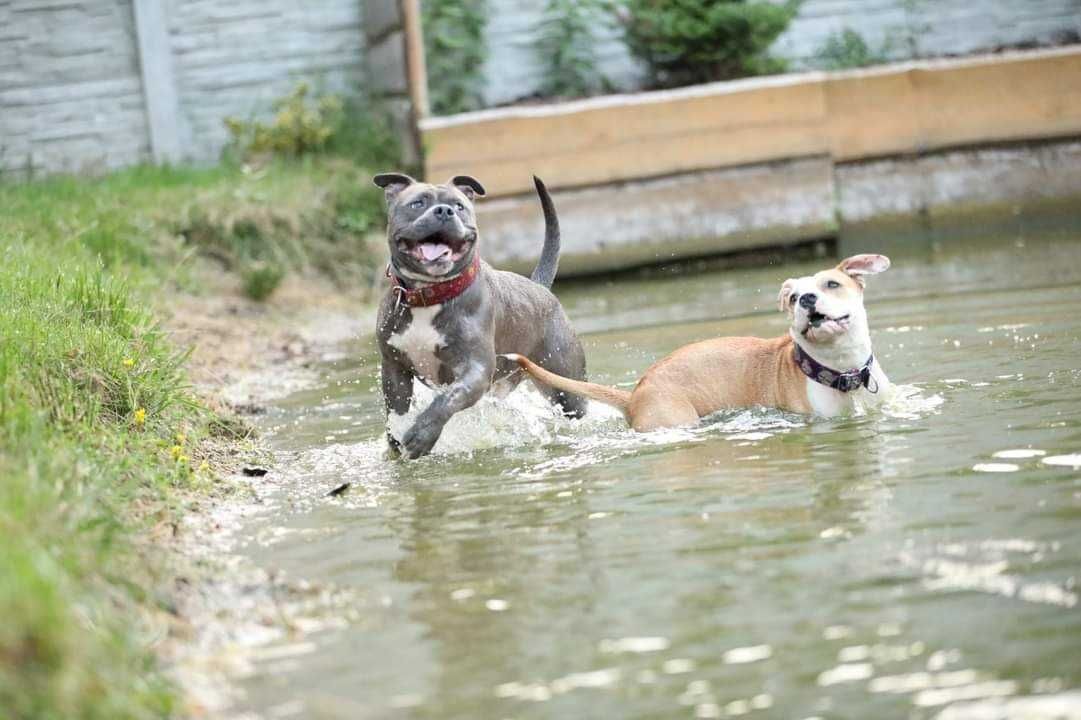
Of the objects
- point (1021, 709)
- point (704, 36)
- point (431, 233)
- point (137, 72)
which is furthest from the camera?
point (137, 72)

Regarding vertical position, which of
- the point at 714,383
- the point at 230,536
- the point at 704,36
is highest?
the point at 704,36

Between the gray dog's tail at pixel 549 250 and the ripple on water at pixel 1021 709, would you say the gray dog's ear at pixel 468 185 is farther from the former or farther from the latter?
the ripple on water at pixel 1021 709

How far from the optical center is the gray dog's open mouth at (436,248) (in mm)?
6305

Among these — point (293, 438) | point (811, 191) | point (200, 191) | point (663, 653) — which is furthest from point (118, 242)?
point (663, 653)

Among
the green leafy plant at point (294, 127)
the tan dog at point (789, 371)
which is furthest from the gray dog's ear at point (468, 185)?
the green leafy plant at point (294, 127)

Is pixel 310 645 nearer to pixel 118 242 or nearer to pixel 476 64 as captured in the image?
pixel 118 242

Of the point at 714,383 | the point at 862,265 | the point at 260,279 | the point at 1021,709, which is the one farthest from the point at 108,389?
the point at 260,279

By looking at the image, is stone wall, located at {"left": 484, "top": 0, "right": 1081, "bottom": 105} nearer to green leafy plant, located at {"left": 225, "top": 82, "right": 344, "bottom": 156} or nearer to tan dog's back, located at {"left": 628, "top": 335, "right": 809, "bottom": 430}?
green leafy plant, located at {"left": 225, "top": 82, "right": 344, "bottom": 156}

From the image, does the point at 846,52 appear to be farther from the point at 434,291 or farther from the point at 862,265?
the point at 434,291

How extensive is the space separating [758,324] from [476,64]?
17.3ft

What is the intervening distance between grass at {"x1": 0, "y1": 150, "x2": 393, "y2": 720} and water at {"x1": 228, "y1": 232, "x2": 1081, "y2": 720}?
15.6 inches

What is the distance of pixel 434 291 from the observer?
6387mm

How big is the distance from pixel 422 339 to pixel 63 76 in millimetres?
7813

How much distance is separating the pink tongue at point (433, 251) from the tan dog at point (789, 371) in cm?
52
